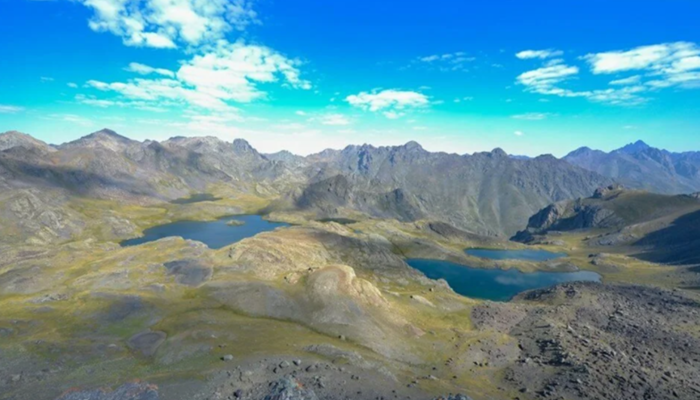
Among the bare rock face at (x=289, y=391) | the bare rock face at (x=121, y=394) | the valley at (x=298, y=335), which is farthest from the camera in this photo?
the valley at (x=298, y=335)

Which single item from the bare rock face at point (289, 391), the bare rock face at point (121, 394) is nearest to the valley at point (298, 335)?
the bare rock face at point (289, 391)

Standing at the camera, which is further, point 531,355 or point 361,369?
point 531,355

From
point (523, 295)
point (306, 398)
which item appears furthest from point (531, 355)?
point (523, 295)

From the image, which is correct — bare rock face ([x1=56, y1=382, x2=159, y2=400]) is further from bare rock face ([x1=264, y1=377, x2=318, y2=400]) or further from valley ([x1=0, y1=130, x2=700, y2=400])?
bare rock face ([x1=264, y1=377, x2=318, y2=400])

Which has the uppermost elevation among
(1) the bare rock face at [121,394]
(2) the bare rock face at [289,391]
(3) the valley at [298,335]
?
(2) the bare rock face at [289,391]

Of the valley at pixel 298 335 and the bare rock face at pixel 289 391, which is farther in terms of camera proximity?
the valley at pixel 298 335

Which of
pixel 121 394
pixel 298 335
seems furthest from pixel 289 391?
pixel 298 335

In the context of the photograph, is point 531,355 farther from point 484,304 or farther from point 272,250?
point 272,250

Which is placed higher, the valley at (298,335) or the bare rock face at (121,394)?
the bare rock face at (121,394)

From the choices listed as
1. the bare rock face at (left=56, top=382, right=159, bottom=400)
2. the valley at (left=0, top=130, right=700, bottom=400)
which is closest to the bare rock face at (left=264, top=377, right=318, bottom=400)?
the valley at (left=0, top=130, right=700, bottom=400)

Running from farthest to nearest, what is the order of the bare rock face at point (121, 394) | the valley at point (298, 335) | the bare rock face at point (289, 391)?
1. the valley at point (298, 335)
2. the bare rock face at point (121, 394)
3. the bare rock face at point (289, 391)

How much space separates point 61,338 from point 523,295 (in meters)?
160

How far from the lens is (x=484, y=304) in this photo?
442 ft

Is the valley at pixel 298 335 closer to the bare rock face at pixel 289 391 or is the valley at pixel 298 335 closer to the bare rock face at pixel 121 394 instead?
the bare rock face at pixel 289 391
